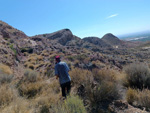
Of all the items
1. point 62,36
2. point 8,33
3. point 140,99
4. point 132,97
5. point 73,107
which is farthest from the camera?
point 62,36

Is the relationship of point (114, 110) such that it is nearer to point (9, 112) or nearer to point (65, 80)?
point (65, 80)

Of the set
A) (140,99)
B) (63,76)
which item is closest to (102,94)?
(140,99)

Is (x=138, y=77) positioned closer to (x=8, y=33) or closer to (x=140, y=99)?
(x=140, y=99)

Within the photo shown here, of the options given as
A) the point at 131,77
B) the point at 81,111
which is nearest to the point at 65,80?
the point at 81,111

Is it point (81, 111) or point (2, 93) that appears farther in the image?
point (2, 93)

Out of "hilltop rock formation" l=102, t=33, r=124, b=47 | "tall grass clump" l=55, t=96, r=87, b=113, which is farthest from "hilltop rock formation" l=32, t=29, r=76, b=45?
"hilltop rock formation" l=102, t=33, r=124, b=47

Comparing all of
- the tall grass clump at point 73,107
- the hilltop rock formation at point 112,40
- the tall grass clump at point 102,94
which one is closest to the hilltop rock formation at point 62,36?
the tall grass clump at point 102,94

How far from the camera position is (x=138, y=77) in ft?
Result: 15.7

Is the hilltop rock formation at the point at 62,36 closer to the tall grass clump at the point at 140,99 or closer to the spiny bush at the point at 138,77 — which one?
the spiny bush at the point at 138,77

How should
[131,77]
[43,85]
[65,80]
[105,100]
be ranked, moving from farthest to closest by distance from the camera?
[43,85] < [131,77] < [65,80] < [105,100]

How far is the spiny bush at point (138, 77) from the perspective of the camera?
4.54 m

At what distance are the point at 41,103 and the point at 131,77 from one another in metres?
4.38

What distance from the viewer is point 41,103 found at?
3.67m

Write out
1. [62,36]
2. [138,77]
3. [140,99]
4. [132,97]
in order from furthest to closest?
[62,36] < [138,77] < [132,97] < [140,99]
